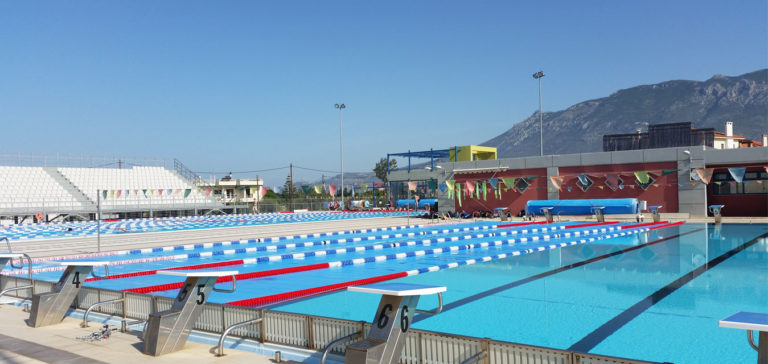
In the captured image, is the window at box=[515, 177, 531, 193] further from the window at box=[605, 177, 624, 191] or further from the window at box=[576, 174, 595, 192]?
the window at box=[605, 177, 624, 191]

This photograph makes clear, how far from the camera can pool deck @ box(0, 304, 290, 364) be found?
4727 millimetres

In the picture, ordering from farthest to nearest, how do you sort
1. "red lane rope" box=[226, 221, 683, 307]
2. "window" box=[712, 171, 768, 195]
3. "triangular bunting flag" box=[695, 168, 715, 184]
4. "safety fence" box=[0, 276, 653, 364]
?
"window" box=[712, 171, 768, 195] → "triangular bunting flag" box=[695, 168, 715, 184] → "red lane rope" box=[226, 221, 683, 307] → "safety fence" box=[0, 276, 653, 364]

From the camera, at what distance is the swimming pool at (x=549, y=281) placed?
20.8 ft

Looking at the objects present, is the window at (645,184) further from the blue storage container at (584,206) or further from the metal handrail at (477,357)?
the metal handrail at (477,357)

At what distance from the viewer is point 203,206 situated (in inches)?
1625

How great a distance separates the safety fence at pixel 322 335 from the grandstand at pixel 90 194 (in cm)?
3098

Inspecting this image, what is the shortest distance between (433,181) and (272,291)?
Result: 2695 cm

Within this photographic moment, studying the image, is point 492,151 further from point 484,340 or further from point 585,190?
point 484,340

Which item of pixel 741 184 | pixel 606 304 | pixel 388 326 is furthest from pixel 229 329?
pixel 741 184

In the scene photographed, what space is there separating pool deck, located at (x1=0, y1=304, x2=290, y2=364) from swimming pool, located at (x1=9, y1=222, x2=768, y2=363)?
2.63 m

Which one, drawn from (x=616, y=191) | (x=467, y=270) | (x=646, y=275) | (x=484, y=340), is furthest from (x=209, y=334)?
(x=616, y=191)

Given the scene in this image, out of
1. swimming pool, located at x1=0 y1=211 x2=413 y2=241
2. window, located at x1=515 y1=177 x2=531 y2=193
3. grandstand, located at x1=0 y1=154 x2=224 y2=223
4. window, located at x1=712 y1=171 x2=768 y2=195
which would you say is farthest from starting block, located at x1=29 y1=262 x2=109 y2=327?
grandstand, located at x1=0 y1=154 x2=224 y2=223

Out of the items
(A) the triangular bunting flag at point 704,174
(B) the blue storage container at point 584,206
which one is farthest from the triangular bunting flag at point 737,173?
(B) the blue storage container at point 584,206

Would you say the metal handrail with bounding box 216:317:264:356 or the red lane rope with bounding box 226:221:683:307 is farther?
the red lane rope with bounding box 226:221:683:307
